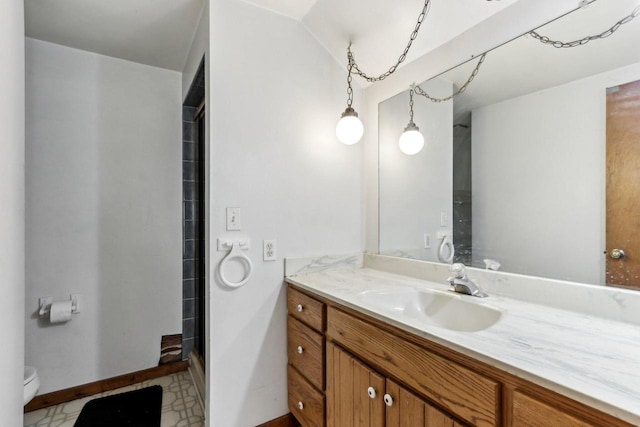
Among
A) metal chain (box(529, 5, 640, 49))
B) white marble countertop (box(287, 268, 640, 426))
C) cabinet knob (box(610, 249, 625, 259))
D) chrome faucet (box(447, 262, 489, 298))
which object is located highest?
metal chain (box(529, 5, 640, 49))

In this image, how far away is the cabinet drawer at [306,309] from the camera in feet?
4.52

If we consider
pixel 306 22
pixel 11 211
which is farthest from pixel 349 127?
pixel 11 211

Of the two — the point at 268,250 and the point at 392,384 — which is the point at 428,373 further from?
the point at 268,250

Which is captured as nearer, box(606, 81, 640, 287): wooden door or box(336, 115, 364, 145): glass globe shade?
box(606, 81, 640, 287): wooden door

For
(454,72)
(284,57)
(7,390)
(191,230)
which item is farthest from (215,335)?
(454,72)

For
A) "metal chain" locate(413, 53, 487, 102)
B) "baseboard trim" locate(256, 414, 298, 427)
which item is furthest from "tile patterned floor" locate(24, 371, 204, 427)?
"metal chain" locate(413, 53, 487, 102)

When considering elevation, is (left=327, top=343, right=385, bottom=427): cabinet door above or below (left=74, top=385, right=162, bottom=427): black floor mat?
above

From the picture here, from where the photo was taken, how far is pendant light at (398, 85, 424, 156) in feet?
5.69

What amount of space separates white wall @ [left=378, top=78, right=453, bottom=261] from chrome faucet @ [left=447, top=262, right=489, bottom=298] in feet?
0.89

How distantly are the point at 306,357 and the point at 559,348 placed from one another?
1.06 metres

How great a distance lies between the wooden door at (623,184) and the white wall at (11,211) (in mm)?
2093

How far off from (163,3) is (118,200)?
1354 millimetres

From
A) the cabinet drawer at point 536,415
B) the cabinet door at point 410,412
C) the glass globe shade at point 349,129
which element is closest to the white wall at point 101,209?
the glass globe shade at point 349,129

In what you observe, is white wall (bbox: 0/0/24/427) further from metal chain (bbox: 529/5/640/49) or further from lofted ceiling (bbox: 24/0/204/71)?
metal chain (bbox: 529/5/640/49)
